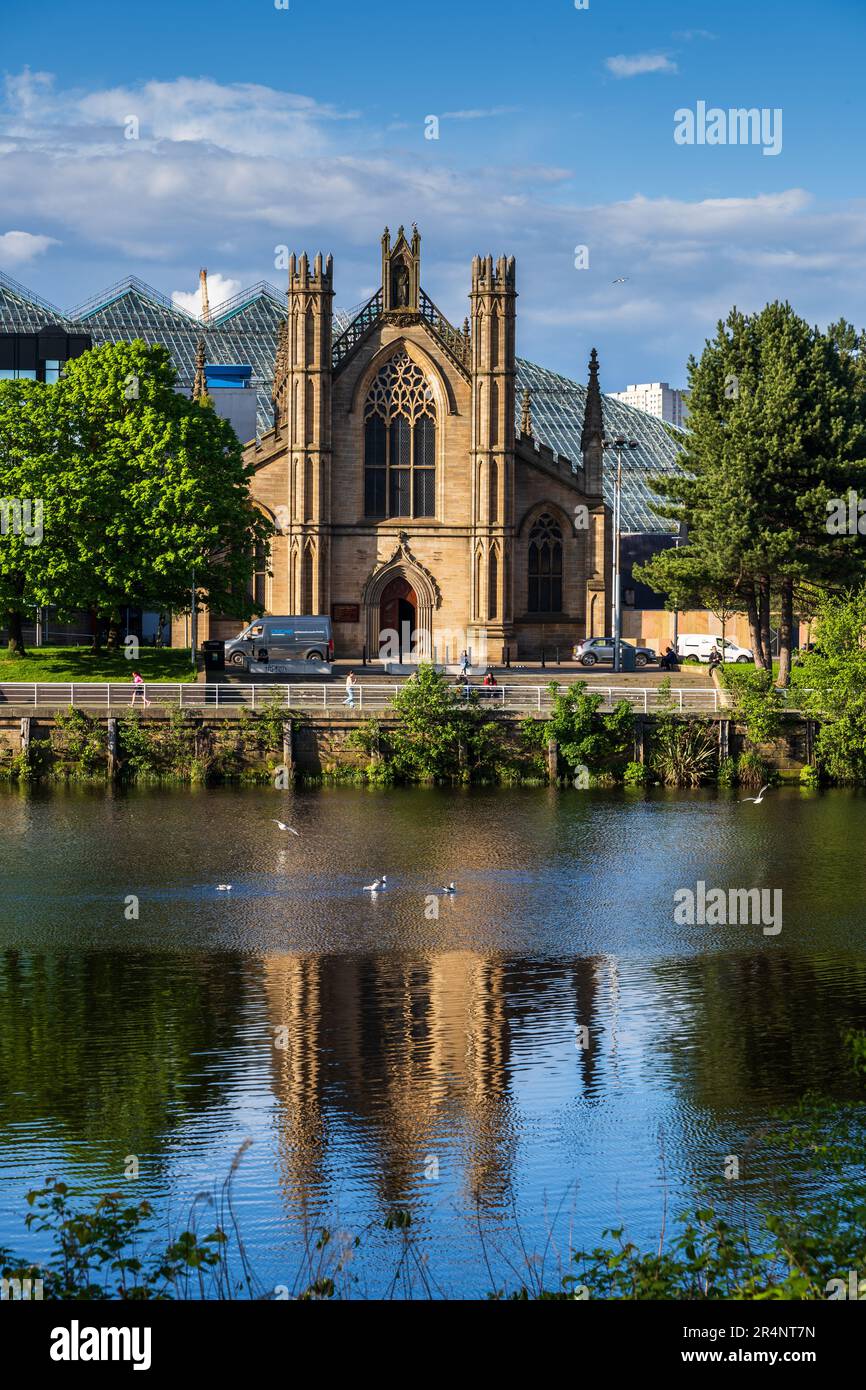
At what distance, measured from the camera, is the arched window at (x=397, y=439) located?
7744cm

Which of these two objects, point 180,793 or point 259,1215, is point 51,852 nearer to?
point 180,793

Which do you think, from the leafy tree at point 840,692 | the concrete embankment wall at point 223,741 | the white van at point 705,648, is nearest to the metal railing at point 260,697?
the concrete embankment wall at point 223,741

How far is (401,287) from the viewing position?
7706 cm

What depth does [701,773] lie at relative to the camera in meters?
57.6

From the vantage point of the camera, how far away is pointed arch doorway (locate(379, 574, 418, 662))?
77.9 m

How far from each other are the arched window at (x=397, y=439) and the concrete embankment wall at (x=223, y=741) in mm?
22741

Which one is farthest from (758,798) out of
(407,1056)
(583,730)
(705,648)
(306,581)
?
(705,648)

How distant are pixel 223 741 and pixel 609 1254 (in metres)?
43.1

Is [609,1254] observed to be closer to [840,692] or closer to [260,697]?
[840,692]

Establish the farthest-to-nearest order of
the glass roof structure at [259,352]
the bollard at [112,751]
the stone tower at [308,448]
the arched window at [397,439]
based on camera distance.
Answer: the glass roof structure at [259,352] → the arched window at [397,439] → the stone tower at [308,448] → the bollard at [112,751]

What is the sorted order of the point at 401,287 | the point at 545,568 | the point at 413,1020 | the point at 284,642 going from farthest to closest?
the point at 545,568 < the point at 401,287 < the point at 284,642 < the point at 413,1020

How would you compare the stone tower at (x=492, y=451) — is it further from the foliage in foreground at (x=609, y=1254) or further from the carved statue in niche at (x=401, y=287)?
the foliage in foreground at (x=609, y=1254)

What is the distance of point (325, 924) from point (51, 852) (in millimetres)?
10902
